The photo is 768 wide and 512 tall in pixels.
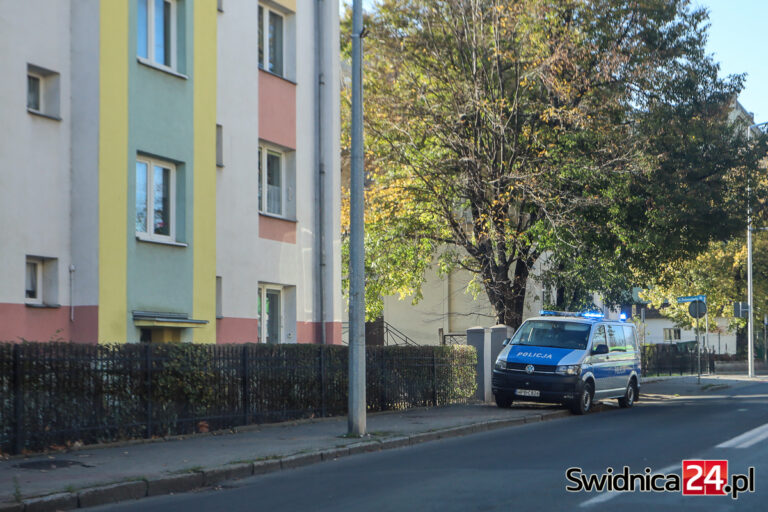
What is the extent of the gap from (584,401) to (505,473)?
1060 centimetres

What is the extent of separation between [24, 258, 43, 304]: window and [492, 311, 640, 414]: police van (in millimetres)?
9978

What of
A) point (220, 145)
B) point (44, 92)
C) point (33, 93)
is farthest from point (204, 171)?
point (33, 93)

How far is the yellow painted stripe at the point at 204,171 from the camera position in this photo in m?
17.4

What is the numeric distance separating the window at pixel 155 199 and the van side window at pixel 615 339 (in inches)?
410

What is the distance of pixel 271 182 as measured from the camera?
21.3 m

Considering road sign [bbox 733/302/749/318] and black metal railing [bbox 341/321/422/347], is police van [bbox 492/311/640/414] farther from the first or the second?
road sign [bbox 733/302/749/318]

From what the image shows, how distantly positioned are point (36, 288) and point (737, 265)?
43.4 meters

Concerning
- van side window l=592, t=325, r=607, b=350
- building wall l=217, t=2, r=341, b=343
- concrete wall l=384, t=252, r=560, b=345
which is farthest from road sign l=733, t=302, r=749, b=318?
building wall l=217, t=2, r=341, b=343

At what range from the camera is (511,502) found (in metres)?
8.69

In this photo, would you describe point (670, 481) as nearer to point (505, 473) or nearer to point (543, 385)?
point (505, 473)

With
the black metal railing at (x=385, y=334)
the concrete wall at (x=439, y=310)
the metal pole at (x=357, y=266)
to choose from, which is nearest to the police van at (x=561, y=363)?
the metal pole at (x=357, y=266)

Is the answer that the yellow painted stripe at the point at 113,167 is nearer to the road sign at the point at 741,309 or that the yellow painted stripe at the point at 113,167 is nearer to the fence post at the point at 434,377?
the fence post at the point at 434,377

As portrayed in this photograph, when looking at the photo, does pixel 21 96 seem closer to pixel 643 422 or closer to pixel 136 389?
pixel 136 389

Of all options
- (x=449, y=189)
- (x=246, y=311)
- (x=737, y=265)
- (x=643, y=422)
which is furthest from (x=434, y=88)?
(x=737, y=265)
